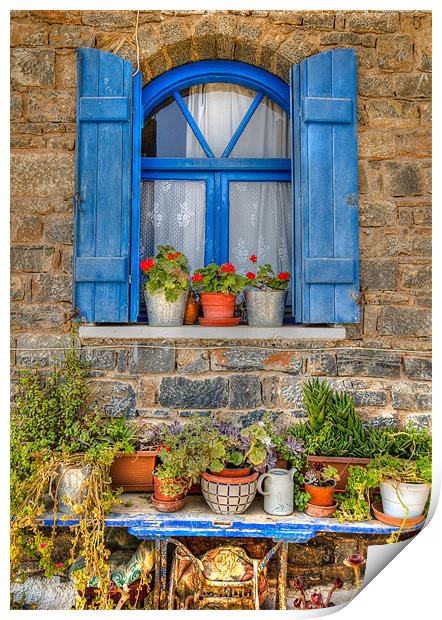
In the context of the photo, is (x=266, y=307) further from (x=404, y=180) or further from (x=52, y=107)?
(x=52, y=107)

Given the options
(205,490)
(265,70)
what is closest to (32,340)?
(205,490)

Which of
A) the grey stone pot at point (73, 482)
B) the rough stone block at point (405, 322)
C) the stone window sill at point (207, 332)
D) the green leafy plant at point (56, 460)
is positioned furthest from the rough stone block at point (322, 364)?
the grey stone pot at point (73, 482)

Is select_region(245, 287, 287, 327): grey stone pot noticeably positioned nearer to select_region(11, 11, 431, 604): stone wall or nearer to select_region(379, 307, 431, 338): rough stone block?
select_region(11, 11, 431, 604): stone wall

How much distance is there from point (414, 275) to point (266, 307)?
1.03 metres

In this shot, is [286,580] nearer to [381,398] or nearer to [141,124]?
[381,398]

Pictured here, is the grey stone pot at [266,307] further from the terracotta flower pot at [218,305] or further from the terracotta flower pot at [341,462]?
the terracotta flower pot at [341,462]

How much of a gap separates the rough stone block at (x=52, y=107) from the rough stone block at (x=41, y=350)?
1470 mm

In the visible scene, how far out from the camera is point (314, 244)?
3.43 metres

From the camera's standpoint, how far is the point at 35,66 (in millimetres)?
3471

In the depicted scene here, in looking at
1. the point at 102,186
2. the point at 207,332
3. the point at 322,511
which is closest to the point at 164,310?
the point at 207,332

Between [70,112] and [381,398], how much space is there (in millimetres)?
2841

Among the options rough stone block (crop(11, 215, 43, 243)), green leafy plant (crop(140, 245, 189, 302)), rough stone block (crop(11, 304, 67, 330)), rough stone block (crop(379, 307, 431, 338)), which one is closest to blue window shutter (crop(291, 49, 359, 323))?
rough stone block (crop(379, 307, 431, 338))

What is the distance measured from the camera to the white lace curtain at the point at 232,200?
3699mm

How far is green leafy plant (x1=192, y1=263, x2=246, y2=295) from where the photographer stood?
A: 3.37m
